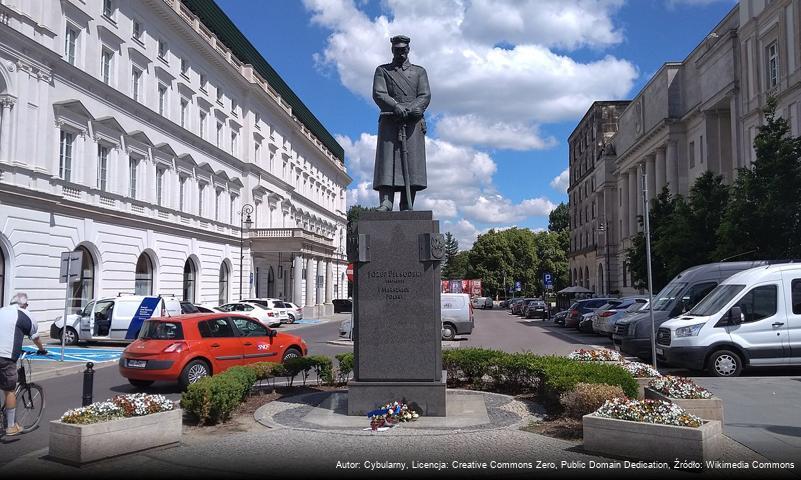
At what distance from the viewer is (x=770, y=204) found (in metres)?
23.4

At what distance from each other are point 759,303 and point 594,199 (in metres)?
67.8

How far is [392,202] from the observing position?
1053 cm

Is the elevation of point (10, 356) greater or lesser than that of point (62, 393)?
greater

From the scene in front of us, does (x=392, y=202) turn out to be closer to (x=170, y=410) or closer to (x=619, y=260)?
(x=170, y=410)

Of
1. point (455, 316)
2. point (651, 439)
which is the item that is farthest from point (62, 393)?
point (455, 316)

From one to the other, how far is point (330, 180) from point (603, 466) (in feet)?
284

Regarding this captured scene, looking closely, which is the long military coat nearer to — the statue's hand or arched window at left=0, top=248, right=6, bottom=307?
the statue's hand

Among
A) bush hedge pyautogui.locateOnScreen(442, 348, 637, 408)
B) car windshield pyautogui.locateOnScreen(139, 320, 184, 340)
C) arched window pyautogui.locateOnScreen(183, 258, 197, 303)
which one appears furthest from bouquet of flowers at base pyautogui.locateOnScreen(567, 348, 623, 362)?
arched window pyautogui.locateOnScreen(183, 258, 197, 303)

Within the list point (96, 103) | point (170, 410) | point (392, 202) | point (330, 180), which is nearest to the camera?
point (170, 410)

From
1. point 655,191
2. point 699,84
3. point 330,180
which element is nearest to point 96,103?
point 699,84

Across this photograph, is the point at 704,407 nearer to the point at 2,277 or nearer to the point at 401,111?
the point at 401,111

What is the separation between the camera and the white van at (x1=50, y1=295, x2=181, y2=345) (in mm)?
24344

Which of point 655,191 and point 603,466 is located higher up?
point 655,191

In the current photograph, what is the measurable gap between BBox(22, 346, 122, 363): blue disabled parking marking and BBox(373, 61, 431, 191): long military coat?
1311cm
